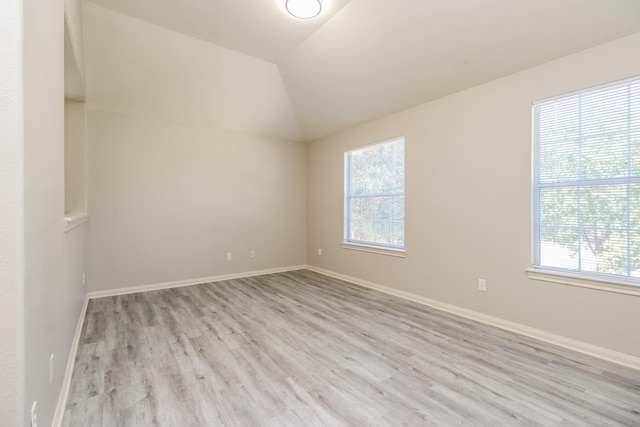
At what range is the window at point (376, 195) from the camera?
13.1 ft

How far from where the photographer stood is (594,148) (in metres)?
2.33

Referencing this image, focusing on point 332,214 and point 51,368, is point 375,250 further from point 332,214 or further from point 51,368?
point 51,368

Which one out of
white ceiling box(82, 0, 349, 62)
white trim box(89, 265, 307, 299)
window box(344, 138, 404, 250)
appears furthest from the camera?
window box(344, 138, 404, 250)

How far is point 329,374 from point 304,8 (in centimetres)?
309

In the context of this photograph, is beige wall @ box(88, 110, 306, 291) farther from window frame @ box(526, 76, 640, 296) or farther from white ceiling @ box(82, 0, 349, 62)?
window frame @ box(526, 76, 640, 296)

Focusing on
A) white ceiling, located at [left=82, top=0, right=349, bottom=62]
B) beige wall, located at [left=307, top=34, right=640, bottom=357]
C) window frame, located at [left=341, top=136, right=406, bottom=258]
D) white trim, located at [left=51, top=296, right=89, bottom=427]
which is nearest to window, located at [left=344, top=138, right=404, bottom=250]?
window frame, located at [left=341, top=136, right=406, bottom=258]

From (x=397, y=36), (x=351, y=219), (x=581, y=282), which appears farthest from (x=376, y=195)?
(x=581, y=282)

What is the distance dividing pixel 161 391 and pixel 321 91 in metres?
3.73

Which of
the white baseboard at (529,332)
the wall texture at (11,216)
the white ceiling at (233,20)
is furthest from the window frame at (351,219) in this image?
the wall texture at (11,216)

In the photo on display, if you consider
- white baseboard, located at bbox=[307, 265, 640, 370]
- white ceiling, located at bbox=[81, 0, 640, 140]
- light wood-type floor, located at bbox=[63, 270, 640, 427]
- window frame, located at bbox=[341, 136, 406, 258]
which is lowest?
light wood-type floor, located at bbox=[63, 270, 640, 427]

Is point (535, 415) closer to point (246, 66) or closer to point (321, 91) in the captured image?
point (321, 91)

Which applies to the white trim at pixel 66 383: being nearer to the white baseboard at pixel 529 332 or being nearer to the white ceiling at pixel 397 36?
the white ceiling at pixel 397 36

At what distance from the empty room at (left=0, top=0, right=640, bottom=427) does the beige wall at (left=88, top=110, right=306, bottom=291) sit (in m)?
0.03

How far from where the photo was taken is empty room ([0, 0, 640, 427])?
5.10ft
